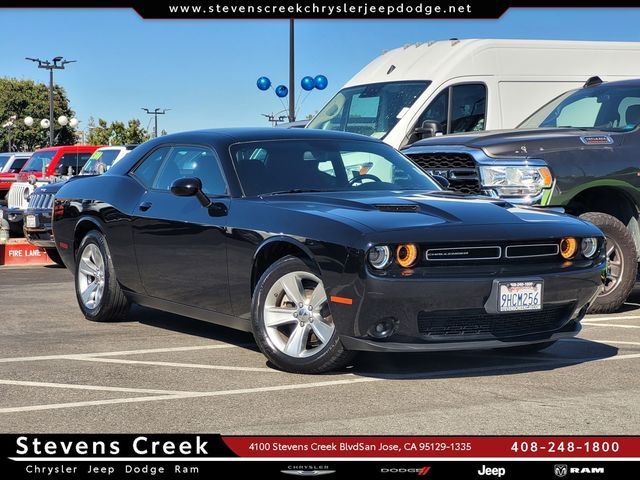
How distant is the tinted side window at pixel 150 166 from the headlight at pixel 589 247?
128 inches

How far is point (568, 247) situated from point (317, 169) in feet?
6.05

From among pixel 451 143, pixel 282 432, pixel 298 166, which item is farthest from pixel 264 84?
pixel 282 432

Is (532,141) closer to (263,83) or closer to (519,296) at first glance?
(519,296)

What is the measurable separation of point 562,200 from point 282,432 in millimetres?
4945

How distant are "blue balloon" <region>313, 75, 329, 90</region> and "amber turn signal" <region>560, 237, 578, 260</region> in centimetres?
2188

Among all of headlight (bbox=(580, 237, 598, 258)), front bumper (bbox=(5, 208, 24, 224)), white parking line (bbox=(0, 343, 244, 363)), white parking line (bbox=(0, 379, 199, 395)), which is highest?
headlight (bbox=(580, 237, 598, 258))

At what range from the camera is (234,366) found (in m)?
7.30

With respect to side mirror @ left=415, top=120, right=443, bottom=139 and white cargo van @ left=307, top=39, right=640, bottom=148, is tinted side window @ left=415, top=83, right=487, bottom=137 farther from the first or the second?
side mirror @ left=415, top=120, right=443, bottom=139

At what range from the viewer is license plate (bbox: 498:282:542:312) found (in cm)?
662

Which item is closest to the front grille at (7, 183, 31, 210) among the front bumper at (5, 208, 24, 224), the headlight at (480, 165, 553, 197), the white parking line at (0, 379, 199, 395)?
the front bumper at (5, 208, 24, 224)

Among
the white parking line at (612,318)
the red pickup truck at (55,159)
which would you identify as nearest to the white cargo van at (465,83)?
the white parking line at (612,318)

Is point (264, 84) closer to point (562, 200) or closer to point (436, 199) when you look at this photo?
point (562, 200)

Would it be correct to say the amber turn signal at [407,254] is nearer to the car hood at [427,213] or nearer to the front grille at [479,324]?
the car hood at [427,213]
